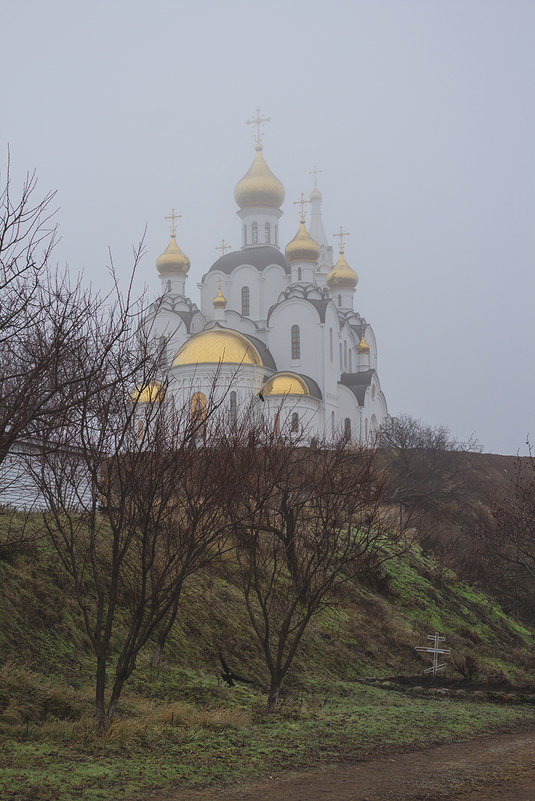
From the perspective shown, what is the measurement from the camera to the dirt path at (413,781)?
7.29 m

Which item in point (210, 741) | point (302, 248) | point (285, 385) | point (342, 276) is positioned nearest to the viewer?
point (210, 741)

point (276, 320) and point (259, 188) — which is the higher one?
point (259, 188)

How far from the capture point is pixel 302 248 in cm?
5081

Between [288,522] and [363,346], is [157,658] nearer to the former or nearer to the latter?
[288,522]

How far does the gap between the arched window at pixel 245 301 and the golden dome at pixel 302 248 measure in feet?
15.2

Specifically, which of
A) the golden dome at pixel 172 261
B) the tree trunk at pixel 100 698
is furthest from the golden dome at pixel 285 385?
the tree trunk at pixel 100 698

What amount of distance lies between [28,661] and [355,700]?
4.91 m

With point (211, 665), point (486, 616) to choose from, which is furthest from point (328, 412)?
point (211, 665)

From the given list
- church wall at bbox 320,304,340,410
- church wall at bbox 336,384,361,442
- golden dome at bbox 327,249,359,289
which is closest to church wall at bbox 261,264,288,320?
church wall at bbox 320,304,340,410

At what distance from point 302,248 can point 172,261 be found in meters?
8.55

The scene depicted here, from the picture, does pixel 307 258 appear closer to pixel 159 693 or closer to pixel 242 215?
pixel 242 215

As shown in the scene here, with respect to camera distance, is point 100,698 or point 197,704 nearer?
point 100,698

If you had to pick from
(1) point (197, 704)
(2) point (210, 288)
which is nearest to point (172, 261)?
(2) point (210, 288)

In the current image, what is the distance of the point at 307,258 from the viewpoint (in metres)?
51.1
